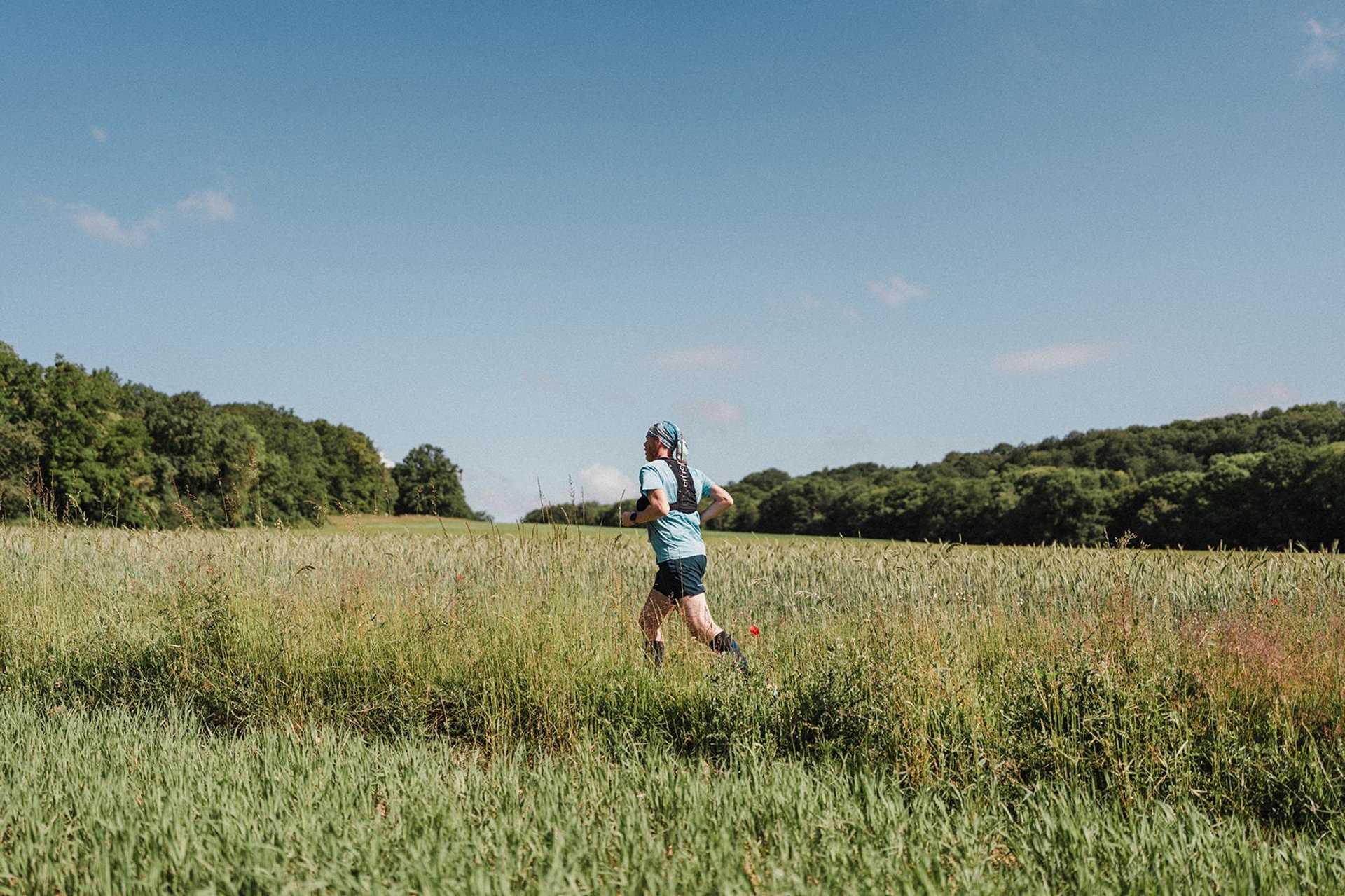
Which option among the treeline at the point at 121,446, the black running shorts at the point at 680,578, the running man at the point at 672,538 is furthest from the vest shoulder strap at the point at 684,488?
the treeline at the point at 121,446

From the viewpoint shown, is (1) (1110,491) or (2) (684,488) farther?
(1) (1110,491)

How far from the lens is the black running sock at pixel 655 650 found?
5.06 meters

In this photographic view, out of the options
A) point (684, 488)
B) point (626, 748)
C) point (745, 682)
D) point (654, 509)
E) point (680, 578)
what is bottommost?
point (626, 748)

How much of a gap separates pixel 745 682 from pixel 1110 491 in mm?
55998

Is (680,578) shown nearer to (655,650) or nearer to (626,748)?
(655,650)

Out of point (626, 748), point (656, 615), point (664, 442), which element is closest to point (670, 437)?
point (664, 442)

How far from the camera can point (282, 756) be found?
368 centimetres

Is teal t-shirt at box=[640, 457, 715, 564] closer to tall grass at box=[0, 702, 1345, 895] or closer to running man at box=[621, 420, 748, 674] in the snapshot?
running man at box=[621, 420, 748, 674]

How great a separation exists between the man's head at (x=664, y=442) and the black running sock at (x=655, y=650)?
1361mm

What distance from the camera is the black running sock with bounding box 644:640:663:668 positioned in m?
5.06

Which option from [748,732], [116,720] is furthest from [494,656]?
[116,720]

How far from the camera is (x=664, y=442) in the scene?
5.83 metres

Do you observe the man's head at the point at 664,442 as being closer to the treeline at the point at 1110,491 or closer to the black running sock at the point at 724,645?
the black running sock at the point at 724,645

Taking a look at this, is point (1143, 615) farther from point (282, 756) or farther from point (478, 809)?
point (282, 756)
